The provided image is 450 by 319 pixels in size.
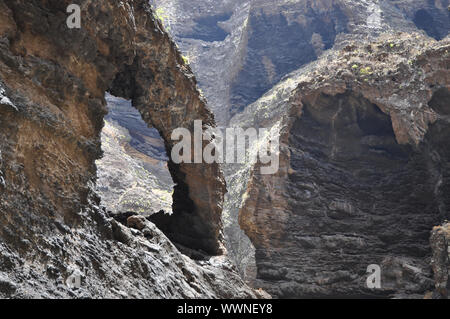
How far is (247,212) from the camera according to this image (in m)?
30.9

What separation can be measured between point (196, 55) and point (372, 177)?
4963 centimetres

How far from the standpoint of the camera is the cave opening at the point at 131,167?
45594 millimetres

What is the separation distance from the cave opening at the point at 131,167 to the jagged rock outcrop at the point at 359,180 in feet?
45.5

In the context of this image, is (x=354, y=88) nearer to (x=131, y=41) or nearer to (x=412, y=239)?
(x=412, y=239)

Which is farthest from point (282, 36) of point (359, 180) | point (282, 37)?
point (359, 180)

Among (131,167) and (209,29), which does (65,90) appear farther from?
(209,29)

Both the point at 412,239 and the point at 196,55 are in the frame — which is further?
the point at 196,55

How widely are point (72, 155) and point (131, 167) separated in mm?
41589

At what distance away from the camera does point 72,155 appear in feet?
38.5

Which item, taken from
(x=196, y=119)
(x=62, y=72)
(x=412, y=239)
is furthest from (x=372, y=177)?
(x=62, y=72)

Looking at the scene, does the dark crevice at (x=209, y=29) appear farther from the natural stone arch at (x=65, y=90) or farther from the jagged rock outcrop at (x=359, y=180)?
the natural stone arch at (x=65, y=90)

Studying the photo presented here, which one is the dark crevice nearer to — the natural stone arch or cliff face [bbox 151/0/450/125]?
cliff face [bbox 151/0/450/125]

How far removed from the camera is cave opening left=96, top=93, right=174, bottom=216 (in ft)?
150

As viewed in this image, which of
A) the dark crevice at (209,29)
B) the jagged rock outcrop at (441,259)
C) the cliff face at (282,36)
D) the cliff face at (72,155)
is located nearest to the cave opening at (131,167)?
the cliff face at (282,36)
